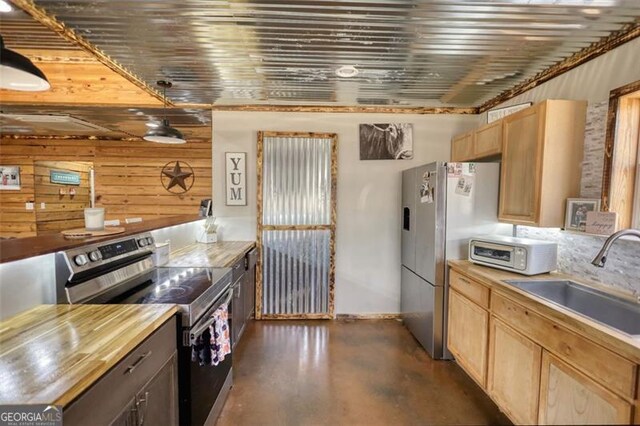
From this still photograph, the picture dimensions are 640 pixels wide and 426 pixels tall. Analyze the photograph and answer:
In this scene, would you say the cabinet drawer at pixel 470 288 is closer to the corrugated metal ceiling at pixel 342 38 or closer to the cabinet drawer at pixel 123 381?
the corrugated metal ceiling at pixel 342 38

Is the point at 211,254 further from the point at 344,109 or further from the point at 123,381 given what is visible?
the point at 344,109

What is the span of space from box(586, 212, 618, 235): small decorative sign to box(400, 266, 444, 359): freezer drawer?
47.1 inches

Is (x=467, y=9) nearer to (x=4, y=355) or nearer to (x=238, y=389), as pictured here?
(x=4, y=355)

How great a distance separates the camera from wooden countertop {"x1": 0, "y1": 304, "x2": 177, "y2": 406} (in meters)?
0.89

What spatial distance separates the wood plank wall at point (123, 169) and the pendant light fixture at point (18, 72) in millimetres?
4645

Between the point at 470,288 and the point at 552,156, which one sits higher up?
the point at 552,156

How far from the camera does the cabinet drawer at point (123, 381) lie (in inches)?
36.8

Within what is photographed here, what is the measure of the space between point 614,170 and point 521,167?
0.55 meters

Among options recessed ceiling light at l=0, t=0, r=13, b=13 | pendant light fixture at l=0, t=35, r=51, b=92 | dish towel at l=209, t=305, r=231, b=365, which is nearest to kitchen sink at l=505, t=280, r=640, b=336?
dish towel at l=209, t=305, r=231, b=365

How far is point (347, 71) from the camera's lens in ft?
8.56

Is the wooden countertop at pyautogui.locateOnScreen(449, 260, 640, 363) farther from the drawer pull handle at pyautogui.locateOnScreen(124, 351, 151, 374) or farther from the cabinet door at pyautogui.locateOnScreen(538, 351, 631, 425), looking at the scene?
the drawer pull handle at pyautogui.locateOnScreen(124, 351, 151, 374)

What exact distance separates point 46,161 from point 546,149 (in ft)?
25.7

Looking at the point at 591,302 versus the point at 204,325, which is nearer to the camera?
the point at 204,325

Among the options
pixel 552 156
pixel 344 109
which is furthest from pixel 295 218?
pixel 552 156
